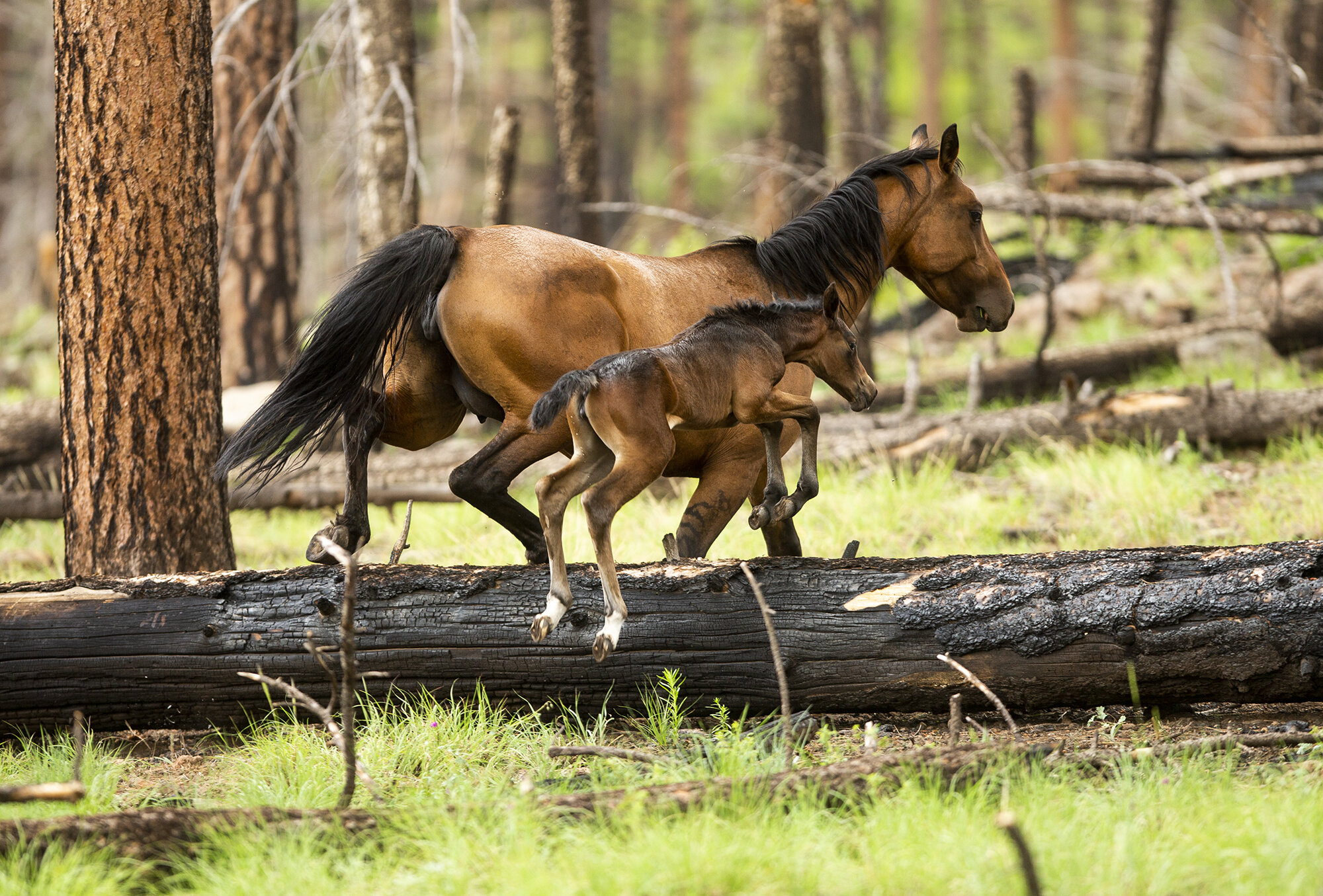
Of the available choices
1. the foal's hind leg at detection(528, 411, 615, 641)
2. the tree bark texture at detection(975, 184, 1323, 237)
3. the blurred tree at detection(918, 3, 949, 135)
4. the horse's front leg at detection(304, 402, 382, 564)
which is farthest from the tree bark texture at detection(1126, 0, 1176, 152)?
the foal's hind leg at detection(528, 411, 615, 641)

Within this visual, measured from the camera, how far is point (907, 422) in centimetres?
878

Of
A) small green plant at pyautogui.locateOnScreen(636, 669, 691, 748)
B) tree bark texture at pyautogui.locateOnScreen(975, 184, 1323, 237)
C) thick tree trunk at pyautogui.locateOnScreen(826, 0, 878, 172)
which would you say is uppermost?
thick tree trunk at pyautogui.locateOnScreen(826, 0, 878, 172)

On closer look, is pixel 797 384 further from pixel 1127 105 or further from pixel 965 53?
pixel 1127 105

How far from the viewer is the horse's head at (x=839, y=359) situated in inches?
170

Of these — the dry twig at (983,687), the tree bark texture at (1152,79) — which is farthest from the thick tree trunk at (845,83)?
the dry twig at (983,687)

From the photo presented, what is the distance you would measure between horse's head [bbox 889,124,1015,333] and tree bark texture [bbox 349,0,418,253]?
458 cm

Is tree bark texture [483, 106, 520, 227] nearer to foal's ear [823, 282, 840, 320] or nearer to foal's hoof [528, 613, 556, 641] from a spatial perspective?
foal's ear [823, 282, 840, 320]

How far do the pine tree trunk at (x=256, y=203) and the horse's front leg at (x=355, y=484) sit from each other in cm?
524

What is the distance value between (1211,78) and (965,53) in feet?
23.2

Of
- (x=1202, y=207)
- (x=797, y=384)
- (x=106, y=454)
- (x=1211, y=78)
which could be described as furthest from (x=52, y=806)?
(x=1211, y=78)

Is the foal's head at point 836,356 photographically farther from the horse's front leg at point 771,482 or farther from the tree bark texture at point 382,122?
the tree bark texture at point 382,122

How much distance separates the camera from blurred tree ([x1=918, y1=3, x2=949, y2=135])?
2216 cm

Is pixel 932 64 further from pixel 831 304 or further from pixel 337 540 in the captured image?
pixel 337 540

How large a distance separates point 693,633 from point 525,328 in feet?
4.76
